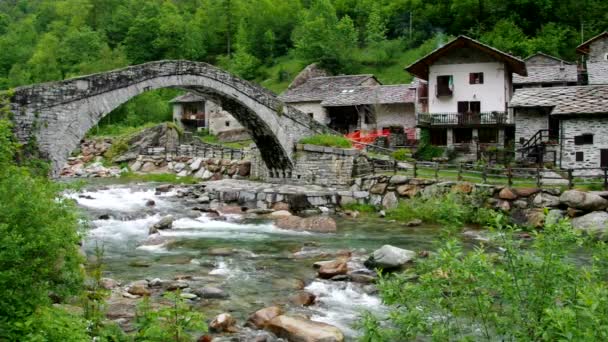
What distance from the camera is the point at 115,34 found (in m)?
76.2

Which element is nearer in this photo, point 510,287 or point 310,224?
point 510,287

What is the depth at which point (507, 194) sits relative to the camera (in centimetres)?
1931

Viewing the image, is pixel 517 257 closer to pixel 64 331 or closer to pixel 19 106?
pixel 64 331

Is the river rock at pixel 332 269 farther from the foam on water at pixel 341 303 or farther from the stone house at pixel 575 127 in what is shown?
Result: the stone house at pixel 575 127

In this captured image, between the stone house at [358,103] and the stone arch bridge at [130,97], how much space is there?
1136 centimetres

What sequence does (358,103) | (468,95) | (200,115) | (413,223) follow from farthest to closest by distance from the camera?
1. (200,115)
2. (358,103)
3. (468,95)
4. (413,223)

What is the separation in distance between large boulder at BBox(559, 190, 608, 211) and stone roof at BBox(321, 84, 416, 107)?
1914 cm

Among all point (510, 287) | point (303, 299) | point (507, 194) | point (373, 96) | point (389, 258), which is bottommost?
point (303, 299)

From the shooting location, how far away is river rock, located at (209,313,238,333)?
898 cm

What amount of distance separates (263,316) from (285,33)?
63736 millimetres

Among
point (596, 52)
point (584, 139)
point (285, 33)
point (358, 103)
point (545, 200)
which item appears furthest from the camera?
point (285, 33)

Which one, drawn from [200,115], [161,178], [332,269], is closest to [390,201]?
[332,269]

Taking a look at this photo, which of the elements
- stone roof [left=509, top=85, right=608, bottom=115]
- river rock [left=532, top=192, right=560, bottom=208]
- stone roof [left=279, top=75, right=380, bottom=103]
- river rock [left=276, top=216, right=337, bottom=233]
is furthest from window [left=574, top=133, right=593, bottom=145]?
stone roof [left=279, top=75, right=380, bottom=103]

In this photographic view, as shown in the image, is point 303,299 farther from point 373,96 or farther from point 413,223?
point 373,96
